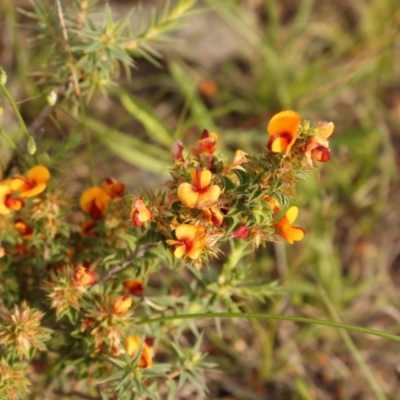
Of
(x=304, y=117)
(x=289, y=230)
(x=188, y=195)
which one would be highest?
(x=188, y=195)

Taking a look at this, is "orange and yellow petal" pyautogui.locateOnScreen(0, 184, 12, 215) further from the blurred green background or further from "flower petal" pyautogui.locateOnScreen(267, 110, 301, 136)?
the blurred green background

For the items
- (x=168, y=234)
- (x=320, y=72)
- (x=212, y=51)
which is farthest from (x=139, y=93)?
(x=168, y=234)

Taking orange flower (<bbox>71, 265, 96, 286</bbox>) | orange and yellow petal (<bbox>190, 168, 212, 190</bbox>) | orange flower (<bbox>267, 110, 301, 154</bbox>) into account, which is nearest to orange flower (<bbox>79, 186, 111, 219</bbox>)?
orange flower (<bbox>71, 265, 96, 286</bbox>)

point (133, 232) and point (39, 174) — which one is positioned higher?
point (39, 174)

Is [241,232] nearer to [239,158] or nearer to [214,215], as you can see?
[214,215]

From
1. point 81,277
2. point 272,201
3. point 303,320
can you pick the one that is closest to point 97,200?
point 81,277

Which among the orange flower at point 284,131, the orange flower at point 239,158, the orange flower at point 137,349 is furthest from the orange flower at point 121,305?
the orange flower at point 284,131

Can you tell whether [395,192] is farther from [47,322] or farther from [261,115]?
[47,322]
